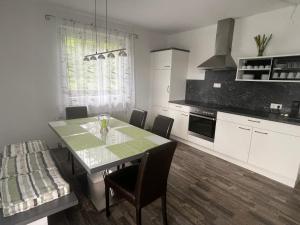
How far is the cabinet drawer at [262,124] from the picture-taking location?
7.68ft

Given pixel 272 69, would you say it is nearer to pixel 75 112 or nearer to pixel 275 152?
pixel 275 152

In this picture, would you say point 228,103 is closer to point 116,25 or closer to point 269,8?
point 269,8

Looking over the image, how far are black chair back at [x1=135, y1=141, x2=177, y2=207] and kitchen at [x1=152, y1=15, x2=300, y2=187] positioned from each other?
1891 millimetres

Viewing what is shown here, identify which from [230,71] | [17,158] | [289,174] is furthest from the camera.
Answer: [230,71]

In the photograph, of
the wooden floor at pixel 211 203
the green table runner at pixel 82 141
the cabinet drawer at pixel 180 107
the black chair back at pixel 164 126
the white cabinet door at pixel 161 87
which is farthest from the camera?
the white cabinet door at pixel 161 87

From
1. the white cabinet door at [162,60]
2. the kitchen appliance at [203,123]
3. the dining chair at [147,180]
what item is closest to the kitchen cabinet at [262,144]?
the kitchen appliance at [203,123]

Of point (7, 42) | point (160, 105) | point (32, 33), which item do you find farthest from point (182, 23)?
point (7, 42)

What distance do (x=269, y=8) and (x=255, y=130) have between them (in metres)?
1.95

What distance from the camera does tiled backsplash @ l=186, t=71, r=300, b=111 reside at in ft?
9.20

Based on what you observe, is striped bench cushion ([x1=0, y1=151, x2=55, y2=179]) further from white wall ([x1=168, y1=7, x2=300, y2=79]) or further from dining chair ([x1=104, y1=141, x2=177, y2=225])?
white wall ([x1=168, y1=7, x2=300, y2=79])

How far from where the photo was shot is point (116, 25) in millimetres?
3723

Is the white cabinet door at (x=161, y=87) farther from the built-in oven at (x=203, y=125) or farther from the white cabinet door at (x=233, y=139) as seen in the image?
the white cabinet door at (x=233, y=139)

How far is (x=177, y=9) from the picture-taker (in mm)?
2904

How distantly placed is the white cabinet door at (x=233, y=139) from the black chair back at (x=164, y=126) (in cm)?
134
